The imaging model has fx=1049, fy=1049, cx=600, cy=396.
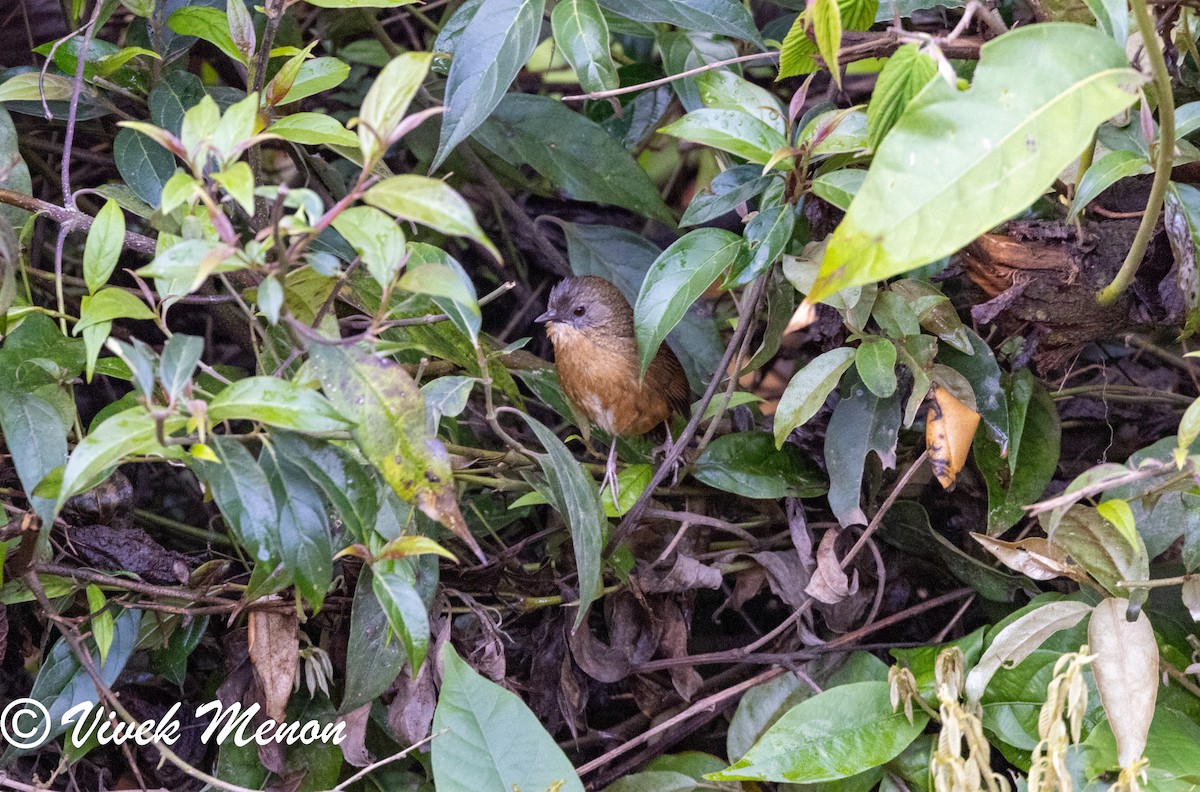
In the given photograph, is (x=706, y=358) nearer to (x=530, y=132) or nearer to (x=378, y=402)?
(x=530, y=132)

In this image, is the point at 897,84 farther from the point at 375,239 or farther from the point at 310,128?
the point at 310,128

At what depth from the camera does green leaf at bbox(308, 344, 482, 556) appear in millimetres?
1152

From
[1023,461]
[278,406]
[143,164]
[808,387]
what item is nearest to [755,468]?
[808,387]

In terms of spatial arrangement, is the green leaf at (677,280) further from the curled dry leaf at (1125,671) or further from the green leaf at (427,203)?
the curled dry leaf at (1125,671)

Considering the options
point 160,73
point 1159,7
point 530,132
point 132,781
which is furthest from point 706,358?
point 132,781

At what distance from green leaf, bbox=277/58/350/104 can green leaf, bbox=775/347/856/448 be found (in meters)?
0.86

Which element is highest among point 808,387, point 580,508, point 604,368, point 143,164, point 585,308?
point 143,164

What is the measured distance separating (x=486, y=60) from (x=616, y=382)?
3.86 feet

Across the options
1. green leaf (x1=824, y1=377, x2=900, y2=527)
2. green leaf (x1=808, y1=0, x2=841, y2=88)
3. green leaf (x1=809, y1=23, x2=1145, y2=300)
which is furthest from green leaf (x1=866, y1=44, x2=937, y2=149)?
green leaf (x1=824, y1=377, x2=900, y2=527)

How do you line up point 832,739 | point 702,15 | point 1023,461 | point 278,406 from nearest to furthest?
point 278,406, point 832,739, point 702,15, point 1023,461

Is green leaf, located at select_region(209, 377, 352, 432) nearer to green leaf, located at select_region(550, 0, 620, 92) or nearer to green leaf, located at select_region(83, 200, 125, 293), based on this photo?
green leaf, located at select_region(83, 200, 125, 293)

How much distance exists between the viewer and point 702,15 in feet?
5.62

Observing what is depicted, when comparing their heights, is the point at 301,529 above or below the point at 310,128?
below

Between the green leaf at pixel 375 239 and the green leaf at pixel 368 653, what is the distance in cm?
62
